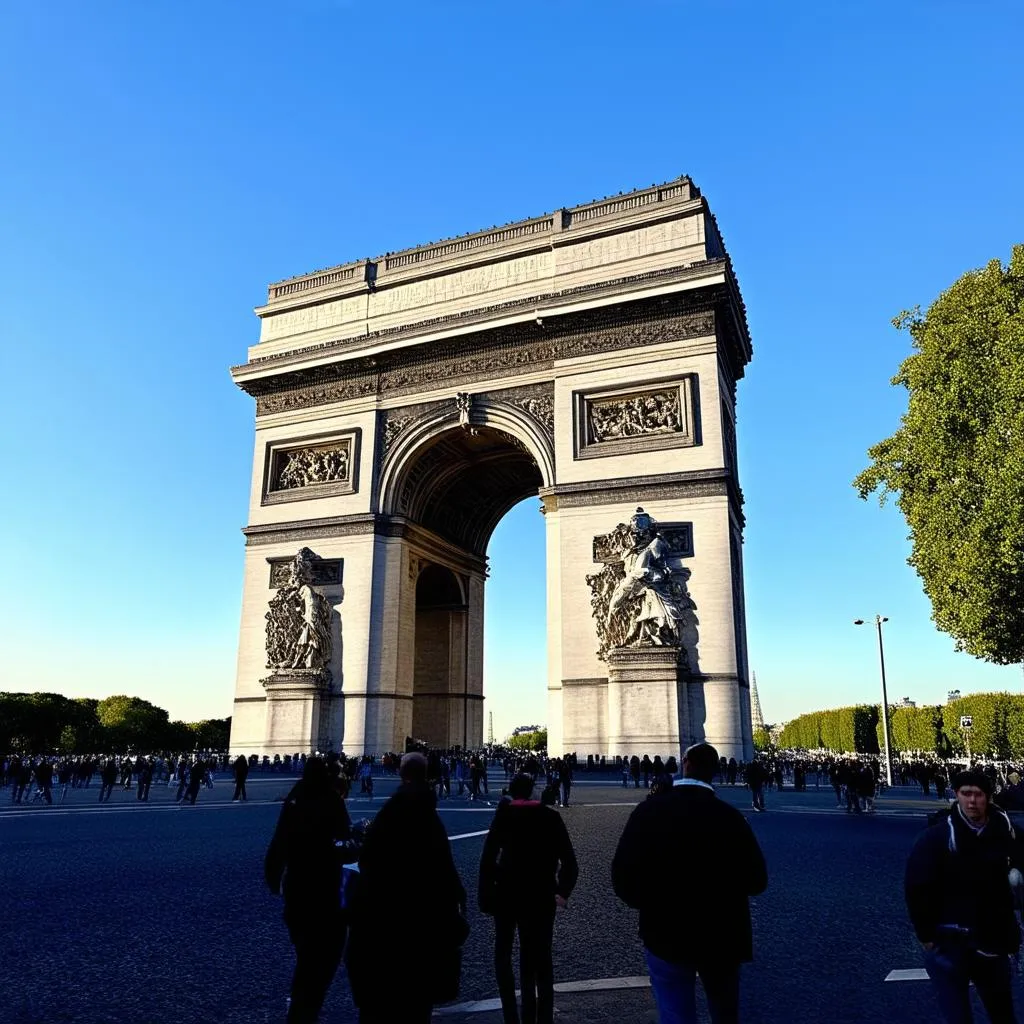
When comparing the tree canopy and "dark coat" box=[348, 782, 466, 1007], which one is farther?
the tree canopy

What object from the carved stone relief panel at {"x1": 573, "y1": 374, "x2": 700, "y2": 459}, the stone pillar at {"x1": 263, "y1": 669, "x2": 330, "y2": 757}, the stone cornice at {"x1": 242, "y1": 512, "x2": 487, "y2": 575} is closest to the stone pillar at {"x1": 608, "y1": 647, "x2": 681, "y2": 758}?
the carved stone relief panel at {"x1": 573, "y1": 374, "x2": 700, "y2": 459}

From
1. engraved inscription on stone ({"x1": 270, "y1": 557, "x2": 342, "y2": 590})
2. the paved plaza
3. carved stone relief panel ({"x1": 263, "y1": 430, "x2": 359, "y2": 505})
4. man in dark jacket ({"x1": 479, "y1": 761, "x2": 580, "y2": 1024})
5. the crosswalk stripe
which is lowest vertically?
the paved plaza

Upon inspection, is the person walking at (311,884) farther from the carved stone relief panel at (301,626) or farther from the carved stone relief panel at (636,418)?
the carved stone relief panel at (301,626)

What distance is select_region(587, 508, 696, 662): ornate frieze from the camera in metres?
24.6

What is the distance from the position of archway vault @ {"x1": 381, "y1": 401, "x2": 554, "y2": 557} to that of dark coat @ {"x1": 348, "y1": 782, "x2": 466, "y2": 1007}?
25.3m

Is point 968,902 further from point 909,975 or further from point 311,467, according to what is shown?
point 311,467

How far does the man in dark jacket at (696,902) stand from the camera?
3.07 m

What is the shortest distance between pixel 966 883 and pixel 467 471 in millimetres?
30789

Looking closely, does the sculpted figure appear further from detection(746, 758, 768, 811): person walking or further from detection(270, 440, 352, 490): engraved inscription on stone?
detection(746, 758, 768, 811): person walking

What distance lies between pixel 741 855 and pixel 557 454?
82.4 ft

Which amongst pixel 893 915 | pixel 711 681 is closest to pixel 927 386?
pixel 711 681

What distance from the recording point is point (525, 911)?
13.8 ft

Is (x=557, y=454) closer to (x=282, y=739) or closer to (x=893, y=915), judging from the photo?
(x=282, y=739)

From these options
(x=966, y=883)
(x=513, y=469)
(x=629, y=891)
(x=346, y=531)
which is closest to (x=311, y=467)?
(x=346, y=531)
